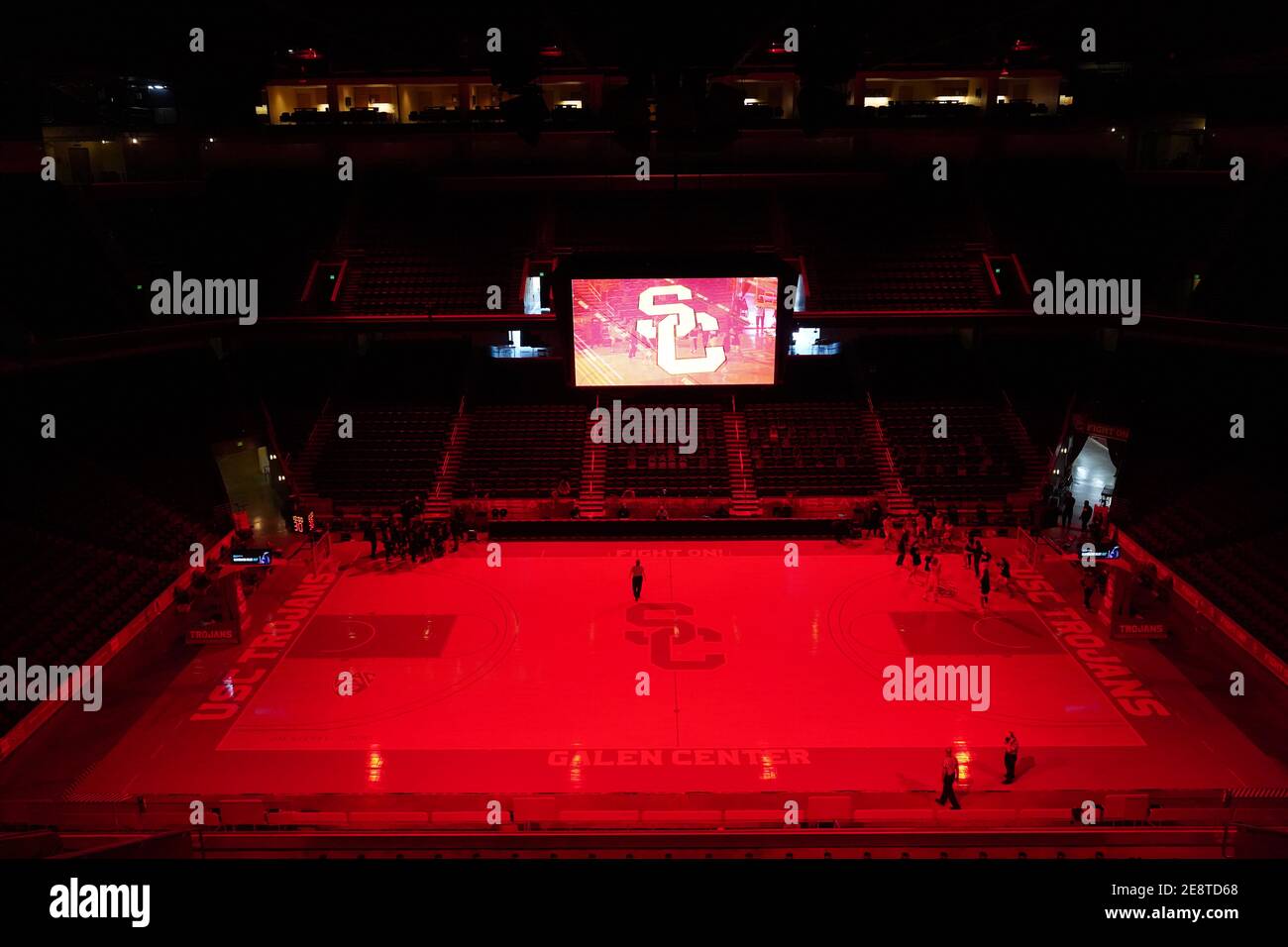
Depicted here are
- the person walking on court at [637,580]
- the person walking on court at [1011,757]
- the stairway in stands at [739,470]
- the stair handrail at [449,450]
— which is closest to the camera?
the person walking on court at [1011,757]

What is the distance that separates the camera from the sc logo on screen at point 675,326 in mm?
21922

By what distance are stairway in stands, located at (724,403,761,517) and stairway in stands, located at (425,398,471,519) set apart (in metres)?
8.68

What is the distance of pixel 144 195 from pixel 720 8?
29.1 meters

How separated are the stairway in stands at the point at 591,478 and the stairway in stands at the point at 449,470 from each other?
398 cm

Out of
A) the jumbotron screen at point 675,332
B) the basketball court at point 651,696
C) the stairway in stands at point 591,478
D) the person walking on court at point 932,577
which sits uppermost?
the jumbotron screen at point 675,332

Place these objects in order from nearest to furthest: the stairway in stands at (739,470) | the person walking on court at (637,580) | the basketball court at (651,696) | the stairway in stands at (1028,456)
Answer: the basketball court at (651,696)
the person walking on court at (637,580)
the stairway in stands at (739,470)
the stairway in stands at (1028,456)

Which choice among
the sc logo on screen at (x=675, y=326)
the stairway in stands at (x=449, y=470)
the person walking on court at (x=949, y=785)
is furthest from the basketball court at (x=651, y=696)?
the sc logo on screen at (x=675, y=326)

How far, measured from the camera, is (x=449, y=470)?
27.2m

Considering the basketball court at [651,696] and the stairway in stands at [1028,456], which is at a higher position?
the stairway in stands at [1028,456]

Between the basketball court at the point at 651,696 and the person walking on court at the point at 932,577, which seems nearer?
the basketball court at the point at 651,696

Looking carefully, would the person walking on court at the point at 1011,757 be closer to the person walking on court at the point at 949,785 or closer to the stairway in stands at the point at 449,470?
the person walking on court at the point at 949,785

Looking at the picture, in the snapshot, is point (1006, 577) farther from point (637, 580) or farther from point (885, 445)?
point (637, 580)

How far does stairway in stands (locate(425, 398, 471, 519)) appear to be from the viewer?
2580cm
